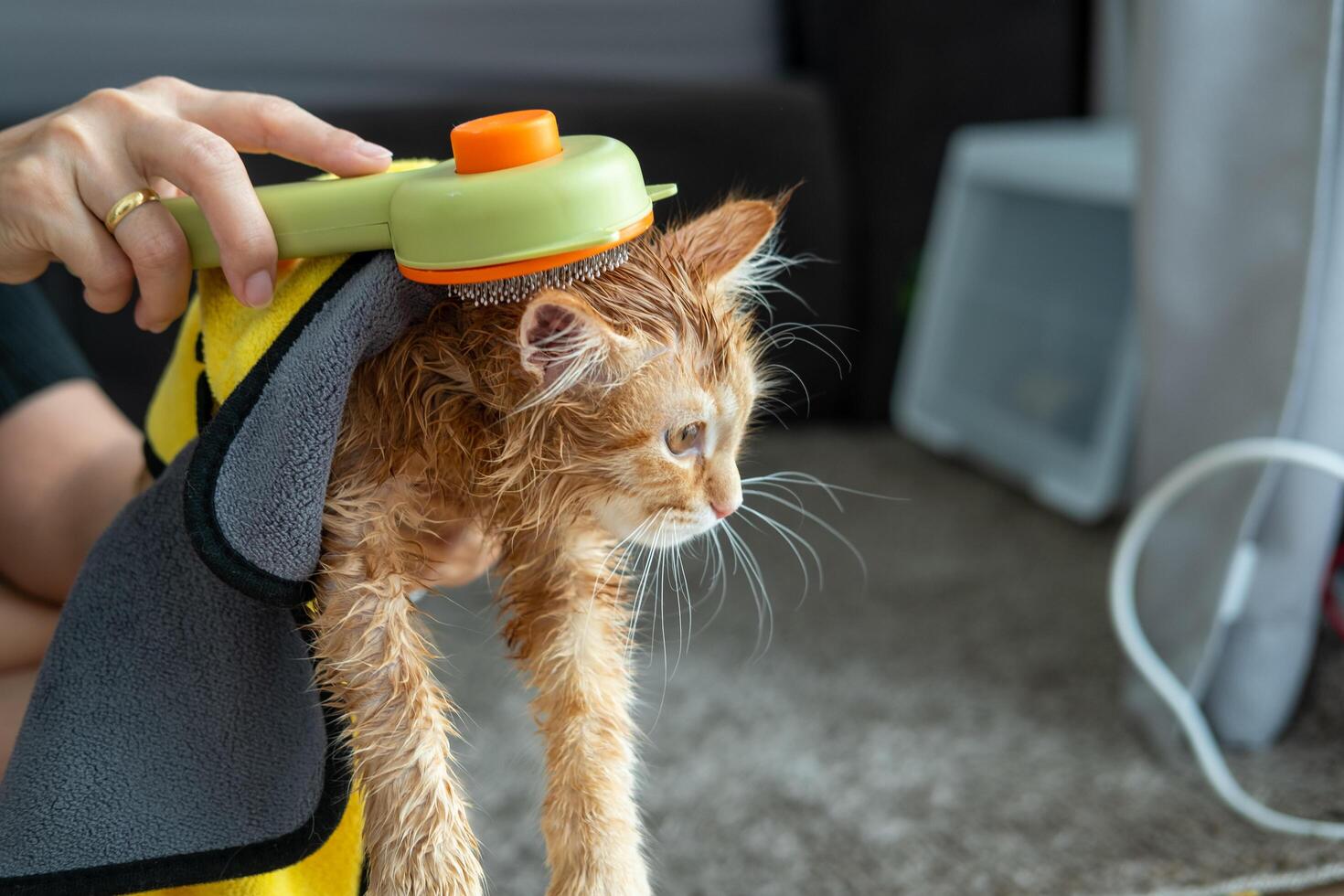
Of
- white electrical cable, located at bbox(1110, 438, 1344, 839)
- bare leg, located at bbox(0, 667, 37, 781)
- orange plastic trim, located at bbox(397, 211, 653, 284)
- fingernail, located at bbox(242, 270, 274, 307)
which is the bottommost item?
white electrical cable, located at bbox(1110, 438, 1344, 839)

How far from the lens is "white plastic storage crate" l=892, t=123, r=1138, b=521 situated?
162cm

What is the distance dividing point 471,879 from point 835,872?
24.5 inches

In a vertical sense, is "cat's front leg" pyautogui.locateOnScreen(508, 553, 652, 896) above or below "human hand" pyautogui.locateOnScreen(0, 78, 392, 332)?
below

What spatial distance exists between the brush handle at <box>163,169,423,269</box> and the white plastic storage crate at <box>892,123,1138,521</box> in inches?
51.9

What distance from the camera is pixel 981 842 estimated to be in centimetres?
99

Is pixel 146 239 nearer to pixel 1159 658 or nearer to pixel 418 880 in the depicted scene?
pixel 418 880

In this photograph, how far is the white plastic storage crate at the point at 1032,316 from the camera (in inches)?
63.7

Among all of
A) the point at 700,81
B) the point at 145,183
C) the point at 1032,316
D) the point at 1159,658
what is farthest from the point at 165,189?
the point at 1032,316

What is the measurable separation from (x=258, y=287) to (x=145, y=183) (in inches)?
4.3

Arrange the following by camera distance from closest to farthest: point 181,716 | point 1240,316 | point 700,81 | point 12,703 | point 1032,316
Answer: point 181,716 < point 12,703 < point 1240,316 < point 700,81 < point 1032,316

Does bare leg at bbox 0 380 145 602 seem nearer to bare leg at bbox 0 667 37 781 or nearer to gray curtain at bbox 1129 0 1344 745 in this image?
bare leg at bbox 0 667 37 781

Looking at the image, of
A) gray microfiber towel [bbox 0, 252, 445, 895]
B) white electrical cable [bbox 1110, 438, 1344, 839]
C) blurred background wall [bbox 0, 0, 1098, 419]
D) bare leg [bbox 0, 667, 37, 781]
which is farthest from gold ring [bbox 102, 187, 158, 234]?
white electrical cable [bbox 1110, 438, 1344, 839]

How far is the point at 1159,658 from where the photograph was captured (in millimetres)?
1162

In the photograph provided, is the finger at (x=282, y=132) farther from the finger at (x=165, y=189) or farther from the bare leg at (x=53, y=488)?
the bare leg at (x=53, y=488)
